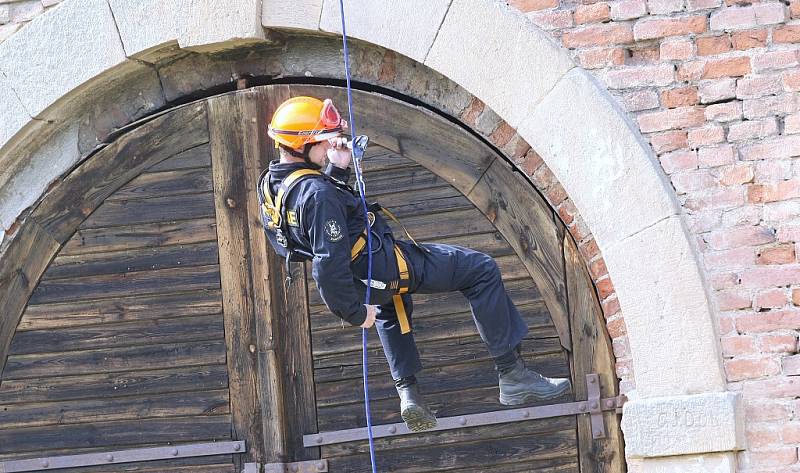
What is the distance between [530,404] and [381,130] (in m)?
1.52

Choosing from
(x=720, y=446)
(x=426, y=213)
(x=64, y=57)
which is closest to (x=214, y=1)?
(x=64, y=57)

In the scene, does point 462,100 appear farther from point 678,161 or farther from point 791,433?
point 791,433

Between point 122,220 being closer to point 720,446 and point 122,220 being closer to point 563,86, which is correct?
point 563,86

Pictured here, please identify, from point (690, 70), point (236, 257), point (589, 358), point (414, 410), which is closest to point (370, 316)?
point (414, 410)

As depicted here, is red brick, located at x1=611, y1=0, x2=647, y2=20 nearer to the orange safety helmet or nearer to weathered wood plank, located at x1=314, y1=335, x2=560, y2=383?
the orange safety helmet

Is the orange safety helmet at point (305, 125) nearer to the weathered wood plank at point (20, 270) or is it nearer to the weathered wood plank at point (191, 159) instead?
the weathered wood plank at point (191, 159)

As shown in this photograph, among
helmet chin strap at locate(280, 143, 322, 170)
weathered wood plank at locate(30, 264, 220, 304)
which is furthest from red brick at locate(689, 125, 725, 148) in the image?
weathered wood plank at locate(30, 264, 220, 304)

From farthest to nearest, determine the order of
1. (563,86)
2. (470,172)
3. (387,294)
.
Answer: (470,172) → (563,86) → (387,294)

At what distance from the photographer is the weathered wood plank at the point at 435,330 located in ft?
20.2

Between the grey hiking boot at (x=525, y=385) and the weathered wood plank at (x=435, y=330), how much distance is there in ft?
2.25

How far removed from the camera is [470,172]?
20.6 ft

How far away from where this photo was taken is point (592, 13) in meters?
5.87

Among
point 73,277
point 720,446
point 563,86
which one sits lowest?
point 720,446

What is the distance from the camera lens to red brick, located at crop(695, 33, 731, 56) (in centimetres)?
570
